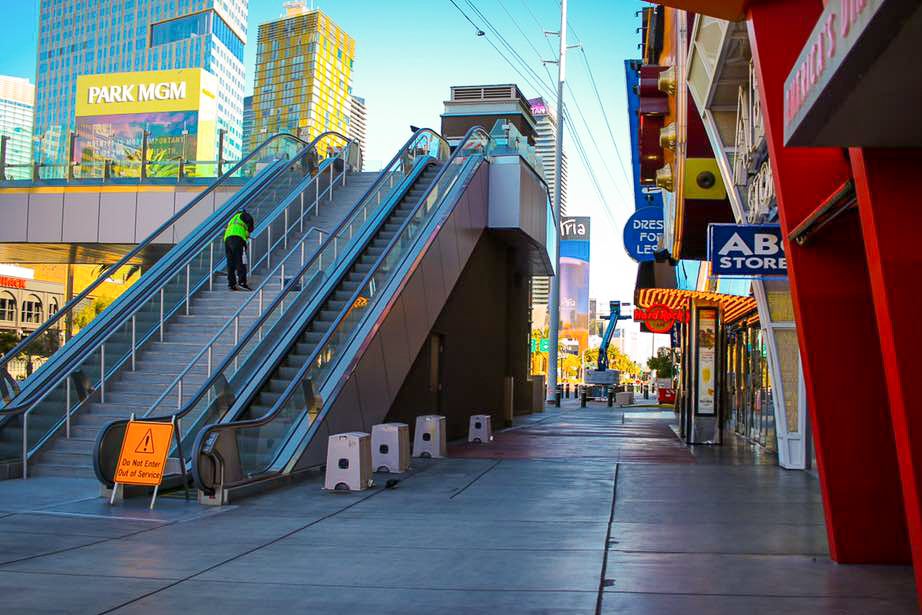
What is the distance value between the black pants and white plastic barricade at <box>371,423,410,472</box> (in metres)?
4.61

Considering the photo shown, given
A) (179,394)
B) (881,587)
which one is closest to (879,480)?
(881,587)

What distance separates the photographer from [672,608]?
21.3ft

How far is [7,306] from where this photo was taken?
217 ft

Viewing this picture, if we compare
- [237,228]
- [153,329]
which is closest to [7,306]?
[237,228]

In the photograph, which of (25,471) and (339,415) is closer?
(25,471)

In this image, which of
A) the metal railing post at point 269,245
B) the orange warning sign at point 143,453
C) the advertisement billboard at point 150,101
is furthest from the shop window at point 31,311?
the orange warning sign at point 143,453

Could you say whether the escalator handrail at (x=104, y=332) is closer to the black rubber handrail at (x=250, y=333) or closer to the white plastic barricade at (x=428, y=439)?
the black rubber handrail at (x=250, y=333)

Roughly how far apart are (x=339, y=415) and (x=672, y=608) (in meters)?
8.79

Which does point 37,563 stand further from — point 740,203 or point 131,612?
point 740,203

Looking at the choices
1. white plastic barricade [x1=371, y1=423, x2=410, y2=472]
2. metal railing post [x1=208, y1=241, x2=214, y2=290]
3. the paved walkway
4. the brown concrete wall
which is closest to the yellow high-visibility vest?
metal railing post [x1=208, y1=241, x2=214, y2=290]

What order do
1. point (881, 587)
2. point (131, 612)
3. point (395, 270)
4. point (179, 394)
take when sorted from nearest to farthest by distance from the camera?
point (131, 612) < point (881, 587) < point (179, 394) < point (395, 270)

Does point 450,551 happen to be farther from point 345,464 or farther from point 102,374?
point 102,374

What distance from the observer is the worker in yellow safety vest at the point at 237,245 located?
17812 mm

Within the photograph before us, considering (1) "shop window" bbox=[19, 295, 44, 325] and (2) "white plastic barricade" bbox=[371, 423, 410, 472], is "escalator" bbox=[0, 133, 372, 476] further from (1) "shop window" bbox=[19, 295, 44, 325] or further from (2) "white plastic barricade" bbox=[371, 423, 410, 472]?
(1) "shop window" bbox=[19, 295, 44, 325]
